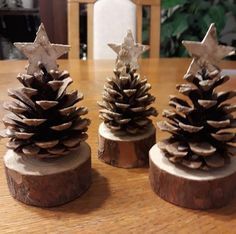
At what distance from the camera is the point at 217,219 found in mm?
467

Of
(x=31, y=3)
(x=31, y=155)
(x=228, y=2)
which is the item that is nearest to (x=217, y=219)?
(x=31, y=155)

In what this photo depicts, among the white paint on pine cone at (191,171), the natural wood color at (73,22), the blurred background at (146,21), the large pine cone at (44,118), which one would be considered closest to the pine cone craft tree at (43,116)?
the large pine cone at (44,118)

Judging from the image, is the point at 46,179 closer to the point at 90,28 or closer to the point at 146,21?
the point at 90,28

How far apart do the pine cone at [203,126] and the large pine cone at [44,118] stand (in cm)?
14

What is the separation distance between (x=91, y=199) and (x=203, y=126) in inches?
7.6

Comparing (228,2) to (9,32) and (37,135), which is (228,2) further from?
(37,135)

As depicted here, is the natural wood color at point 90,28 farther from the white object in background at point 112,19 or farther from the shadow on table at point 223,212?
the shadow on table at point 223,212

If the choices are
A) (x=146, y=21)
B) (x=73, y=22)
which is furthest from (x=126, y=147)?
(x=146, y=21)

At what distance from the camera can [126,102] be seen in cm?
58

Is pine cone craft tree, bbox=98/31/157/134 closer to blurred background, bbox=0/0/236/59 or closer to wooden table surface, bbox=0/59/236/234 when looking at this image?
wooden table surface, bbox=0/59/236/234

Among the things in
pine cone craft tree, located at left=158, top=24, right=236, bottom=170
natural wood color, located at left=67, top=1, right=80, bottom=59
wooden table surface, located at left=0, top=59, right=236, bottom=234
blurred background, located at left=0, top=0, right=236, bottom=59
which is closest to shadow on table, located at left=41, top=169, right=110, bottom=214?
wooden table surface, located at left=0, top=59, right=236, bottom=234

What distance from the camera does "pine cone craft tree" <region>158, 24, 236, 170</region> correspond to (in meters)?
0.47

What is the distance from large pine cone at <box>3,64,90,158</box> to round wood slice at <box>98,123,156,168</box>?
0.09 meters

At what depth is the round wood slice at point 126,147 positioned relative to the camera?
0.58 m
